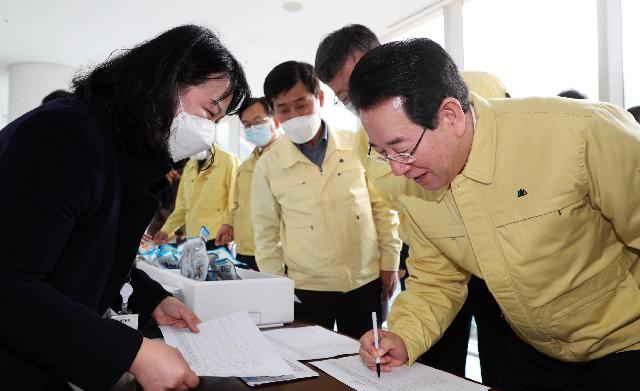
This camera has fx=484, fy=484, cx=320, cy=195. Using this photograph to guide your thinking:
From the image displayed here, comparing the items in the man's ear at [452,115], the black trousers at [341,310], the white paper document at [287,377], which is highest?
the man's ear at [452,115]

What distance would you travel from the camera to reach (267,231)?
219 centimetres

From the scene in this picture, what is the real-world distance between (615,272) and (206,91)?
887 millimetres

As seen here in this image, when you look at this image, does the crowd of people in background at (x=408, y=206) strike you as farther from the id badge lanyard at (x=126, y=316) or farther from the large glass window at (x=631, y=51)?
the large glass window at (x=631, y=51)

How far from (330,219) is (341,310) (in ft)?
A: 1.20

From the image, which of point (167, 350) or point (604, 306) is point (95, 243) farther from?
point (604, 306)

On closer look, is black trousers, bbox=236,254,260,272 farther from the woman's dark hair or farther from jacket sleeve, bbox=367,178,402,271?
the woman's dark hair

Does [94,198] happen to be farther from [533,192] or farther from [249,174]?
[249,174]

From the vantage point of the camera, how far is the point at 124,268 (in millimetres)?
883

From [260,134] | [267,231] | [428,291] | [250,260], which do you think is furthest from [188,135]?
[250,260]

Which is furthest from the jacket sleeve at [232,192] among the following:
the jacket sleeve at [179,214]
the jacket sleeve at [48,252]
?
the jacket sleeve at [48,252]

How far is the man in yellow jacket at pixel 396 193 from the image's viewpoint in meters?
1.47

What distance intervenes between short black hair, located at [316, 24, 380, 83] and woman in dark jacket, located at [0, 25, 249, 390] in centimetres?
71

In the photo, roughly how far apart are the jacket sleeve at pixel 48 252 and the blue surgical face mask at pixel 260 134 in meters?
2.17

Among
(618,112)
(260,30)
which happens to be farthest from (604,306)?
(260,30)
